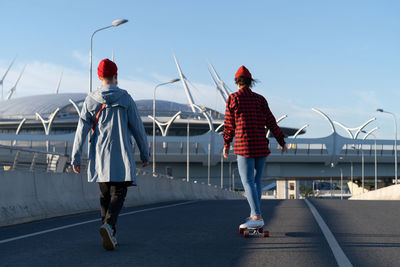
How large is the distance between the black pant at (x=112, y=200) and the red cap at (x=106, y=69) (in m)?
1.14

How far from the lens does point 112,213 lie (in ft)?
18.7

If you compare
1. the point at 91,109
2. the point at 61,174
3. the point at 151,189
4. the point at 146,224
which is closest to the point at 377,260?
the point at 91,109

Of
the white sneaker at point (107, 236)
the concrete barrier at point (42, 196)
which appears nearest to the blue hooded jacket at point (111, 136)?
the white sneaker at point (107, 236)

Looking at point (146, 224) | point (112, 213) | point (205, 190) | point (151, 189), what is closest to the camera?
point (112, 213)

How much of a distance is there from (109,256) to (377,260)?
8.04ft

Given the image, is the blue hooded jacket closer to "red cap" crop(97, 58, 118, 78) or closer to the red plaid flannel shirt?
"red cap" crop(97, 58, 118, 78)

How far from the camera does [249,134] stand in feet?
22.3

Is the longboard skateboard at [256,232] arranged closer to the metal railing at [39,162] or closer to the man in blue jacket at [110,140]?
the man in blue jacket at [110,140]

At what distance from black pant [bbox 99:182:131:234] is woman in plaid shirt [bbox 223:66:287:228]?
5.23ft

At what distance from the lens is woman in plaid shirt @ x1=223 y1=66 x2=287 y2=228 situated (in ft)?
22.3

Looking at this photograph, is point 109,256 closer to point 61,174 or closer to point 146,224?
point 146,224

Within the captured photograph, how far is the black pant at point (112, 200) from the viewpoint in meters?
5.70

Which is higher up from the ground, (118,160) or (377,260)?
(118,160)

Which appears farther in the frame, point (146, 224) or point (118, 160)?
point (146, 224)
